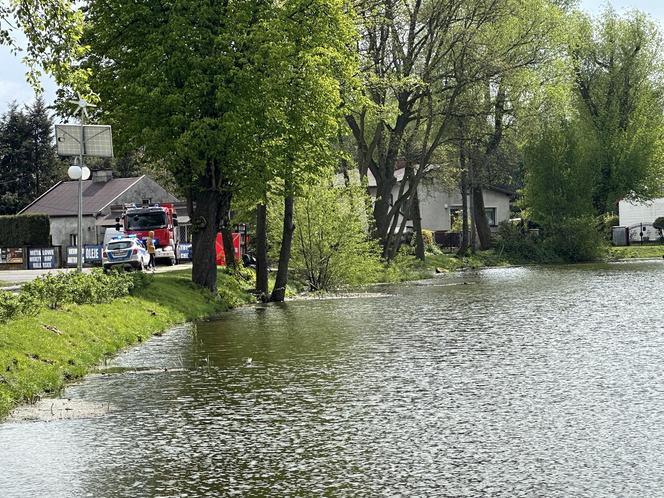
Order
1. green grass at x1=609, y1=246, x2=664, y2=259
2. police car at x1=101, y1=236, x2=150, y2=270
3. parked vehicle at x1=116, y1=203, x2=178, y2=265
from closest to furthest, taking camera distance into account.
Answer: police car at x1=101, y1=236, x2=150, y2=270, parked vehicle at x1=116, y1=203, x2=178, y2=265, green grass at x1=609, y1=246, x2=664, y2=259

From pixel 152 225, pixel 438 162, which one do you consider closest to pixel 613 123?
pixel 438 162

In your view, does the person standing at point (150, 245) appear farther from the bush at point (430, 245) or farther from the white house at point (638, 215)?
the white house at point (638, 215)

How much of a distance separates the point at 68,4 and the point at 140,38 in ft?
48.0

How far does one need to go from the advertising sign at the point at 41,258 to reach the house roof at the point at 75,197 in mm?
21373

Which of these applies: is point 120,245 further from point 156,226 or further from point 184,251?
point 184,251

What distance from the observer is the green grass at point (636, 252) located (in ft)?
246

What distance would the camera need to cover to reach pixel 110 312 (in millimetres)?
27125

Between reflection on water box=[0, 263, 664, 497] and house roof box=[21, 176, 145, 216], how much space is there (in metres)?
59.8

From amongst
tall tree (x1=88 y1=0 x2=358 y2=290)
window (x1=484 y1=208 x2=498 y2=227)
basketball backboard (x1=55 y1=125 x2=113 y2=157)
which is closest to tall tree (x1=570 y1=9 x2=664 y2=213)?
window (x1=484 y1=208 x2=498 y2=227)

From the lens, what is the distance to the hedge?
77.9m

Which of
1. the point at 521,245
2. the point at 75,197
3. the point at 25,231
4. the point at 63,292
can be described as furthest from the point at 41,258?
the point at 63,292

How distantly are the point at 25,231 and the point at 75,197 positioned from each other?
33.6ft

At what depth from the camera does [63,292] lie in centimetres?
2627

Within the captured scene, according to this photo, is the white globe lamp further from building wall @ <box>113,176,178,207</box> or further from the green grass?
building wall @ <box>113,176,178,207</box>
